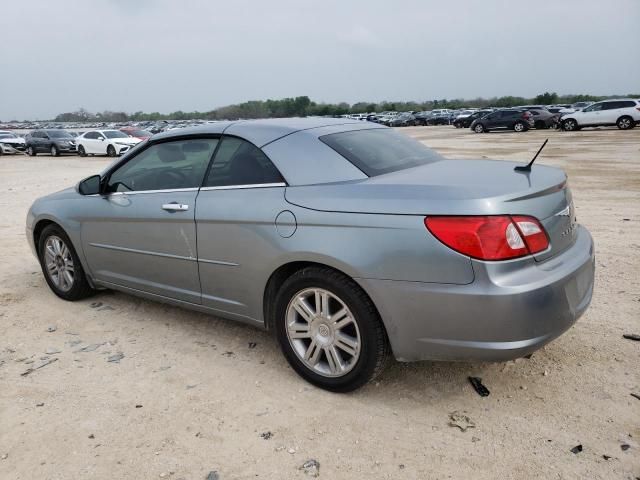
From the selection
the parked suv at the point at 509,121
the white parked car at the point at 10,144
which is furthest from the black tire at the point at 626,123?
the white parked car at the point at 10,144

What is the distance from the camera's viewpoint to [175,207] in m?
3.74

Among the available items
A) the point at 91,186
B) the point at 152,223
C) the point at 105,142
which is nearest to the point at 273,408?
the point at 152,223

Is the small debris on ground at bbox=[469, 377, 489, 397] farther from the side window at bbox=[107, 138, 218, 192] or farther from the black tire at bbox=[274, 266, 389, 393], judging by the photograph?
the side window at bbox=[107, 138, 218, 192]

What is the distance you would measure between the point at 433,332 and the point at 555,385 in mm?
969

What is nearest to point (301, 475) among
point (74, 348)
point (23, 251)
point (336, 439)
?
point (336, 439)

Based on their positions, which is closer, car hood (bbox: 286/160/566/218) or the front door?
car hood (bbox: 286/160/566/218)

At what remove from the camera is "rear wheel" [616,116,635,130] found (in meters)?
29.5

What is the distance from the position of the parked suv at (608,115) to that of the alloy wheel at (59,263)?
104 ft

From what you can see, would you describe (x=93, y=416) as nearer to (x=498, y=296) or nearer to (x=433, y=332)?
(x=433, y=332)

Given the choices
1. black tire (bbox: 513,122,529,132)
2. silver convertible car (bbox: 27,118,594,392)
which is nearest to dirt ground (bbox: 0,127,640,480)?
silver convertible car (bbox: 27,118,594,392)

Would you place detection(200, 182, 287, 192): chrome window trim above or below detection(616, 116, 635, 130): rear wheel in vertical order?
above

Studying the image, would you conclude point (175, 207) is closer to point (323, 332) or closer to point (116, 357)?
point (116, 357)

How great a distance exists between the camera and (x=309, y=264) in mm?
3123

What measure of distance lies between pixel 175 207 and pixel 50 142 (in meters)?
31.0
